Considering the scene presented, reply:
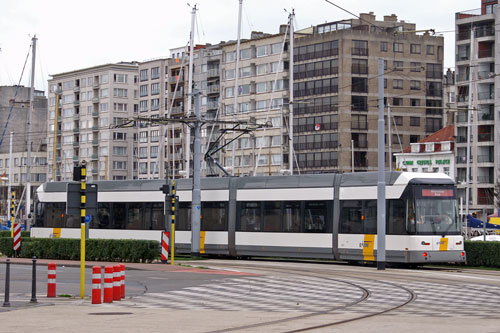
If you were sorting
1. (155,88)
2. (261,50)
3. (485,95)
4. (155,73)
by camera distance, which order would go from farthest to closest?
(155,73), (155,88), (261,50), (485,95)

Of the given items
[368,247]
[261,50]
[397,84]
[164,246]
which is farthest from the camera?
[261,50]

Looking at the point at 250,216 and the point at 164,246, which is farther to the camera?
the point at 250,216

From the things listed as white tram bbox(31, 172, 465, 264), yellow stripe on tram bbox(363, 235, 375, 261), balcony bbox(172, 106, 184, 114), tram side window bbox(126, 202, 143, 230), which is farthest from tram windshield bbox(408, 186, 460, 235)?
balcony bbox(172, 106, 184, 114)

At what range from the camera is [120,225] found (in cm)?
4338

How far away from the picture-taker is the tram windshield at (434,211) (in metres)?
33.6

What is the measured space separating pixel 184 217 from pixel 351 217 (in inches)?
363

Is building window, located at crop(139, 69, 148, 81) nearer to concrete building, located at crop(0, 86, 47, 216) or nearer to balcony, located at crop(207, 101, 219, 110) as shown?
balcony, located at crop(207, 101, 219, 110)

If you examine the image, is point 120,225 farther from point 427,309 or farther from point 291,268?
point 427,309

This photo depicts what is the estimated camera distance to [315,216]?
36719 mm

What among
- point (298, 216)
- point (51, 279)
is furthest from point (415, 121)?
point (51, 279)

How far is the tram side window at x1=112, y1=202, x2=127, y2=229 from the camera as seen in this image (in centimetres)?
4331

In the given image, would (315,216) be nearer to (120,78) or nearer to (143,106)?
(143,106)

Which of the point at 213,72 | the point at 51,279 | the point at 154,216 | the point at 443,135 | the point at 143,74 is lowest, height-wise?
→ the point at 51,279

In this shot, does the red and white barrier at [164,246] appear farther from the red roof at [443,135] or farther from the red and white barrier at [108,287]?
the red roof at [443,135]
